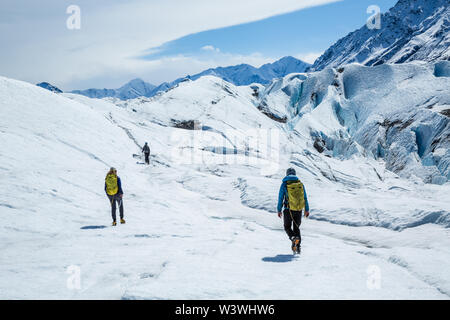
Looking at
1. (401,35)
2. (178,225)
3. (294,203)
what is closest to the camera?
(294,203)

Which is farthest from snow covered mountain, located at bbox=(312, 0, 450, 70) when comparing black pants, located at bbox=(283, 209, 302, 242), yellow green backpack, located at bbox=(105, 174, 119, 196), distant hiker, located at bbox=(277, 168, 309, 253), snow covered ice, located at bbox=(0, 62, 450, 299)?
yellow green backpack, located at bbox=(105, 174, 119, 196)

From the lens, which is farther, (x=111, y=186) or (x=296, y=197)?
(x=111, y=186)

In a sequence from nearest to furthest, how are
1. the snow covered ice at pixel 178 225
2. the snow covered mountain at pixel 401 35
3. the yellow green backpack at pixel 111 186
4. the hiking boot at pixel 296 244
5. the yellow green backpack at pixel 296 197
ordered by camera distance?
the snow covered ice at pixel 178 225 → the yellow green backpack at pixel 296 197 → the hiking boot at pixel 296 244 → the yellow green backpack at pixel 111 186 → the snow covered mountain at pixel 401 35

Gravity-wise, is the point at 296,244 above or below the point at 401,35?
below

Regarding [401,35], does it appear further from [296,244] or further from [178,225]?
[296,244]

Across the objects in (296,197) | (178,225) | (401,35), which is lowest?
(178,225)

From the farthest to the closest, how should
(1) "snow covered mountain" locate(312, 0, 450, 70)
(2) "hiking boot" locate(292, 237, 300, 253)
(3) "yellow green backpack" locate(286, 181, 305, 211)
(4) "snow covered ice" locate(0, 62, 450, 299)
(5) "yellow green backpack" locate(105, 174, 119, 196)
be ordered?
1. (1) "snow covered mountain" locate(312, 0, 450, 70)
2. (5) "yellow green backpack" locate(105, 174, 119, 196)
3. (2) "hiking boot" locate(292, 237, 300, 253)
4. (3) "yellow green backpack" locate(286, 181, 305, 211)
5. (4) "snow covered ice" locate(0, 62, 450, 299)

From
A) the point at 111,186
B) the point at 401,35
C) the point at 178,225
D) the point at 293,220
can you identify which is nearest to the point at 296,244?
the point at 293,220

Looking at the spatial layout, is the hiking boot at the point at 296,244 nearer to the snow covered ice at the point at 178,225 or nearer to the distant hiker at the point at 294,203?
the distant hiker at the point at 294,203

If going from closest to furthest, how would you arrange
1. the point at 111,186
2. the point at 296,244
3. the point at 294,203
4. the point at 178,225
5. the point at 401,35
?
A: the point at 294,203 → the point at 296,244 → the point at 111,186 → the point at 178,225 → the point at 401,35

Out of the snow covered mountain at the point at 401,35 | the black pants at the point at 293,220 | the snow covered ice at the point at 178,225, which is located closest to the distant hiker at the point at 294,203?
the black pants at the point at 293,220

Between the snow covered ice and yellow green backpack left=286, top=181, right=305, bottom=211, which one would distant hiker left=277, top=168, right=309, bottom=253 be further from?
the snow covered ice

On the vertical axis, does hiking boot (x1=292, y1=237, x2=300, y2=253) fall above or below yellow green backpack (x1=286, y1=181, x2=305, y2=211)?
below

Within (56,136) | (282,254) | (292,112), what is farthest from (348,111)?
(282,254)
